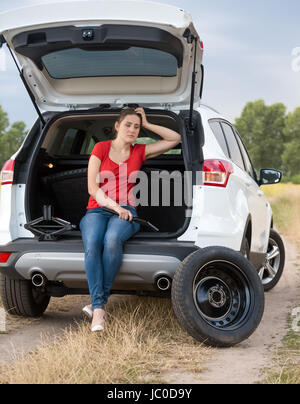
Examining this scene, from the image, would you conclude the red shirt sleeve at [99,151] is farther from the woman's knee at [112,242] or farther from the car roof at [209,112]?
the car roof at [209,112]

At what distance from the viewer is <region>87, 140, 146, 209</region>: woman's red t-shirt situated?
5.41 metres

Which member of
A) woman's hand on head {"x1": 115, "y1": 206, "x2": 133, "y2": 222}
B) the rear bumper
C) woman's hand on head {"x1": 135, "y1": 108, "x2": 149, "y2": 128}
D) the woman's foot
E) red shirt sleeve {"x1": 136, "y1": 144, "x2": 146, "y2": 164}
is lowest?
the woman's foot

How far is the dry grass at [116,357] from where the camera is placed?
3.86 meters

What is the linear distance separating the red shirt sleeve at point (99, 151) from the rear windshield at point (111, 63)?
61cm

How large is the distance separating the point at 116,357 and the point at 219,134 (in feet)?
7.25

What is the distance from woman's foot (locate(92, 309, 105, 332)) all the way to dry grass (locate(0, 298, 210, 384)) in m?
0.06

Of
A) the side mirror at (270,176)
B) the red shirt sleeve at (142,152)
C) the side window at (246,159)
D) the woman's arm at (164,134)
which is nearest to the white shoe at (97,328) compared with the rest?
the red shirt sleeve at (142,152)

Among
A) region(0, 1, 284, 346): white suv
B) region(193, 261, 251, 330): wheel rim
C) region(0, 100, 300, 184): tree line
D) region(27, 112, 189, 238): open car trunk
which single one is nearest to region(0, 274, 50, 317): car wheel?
region(0, 1, 284, 346): white suv

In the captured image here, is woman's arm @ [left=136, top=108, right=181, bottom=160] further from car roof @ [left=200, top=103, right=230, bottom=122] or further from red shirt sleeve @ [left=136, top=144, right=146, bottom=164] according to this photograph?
car roof @ [left=200, top=103, right=230, bottom=122]

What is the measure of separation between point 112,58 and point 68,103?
668 millimetres

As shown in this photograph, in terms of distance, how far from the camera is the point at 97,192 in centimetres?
532
